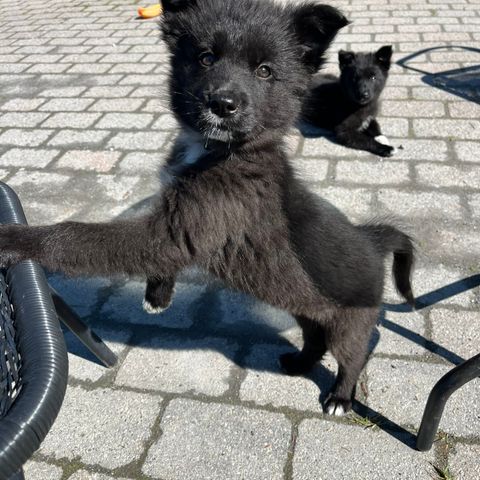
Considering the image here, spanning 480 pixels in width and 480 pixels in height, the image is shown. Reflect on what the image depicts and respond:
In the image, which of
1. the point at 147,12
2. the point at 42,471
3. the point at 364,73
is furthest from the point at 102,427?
the point at 147,12

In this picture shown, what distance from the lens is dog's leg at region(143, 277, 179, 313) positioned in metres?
2.85

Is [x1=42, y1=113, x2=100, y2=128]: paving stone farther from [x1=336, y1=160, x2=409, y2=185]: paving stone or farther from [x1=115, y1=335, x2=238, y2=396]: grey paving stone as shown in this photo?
[x1=115, y1=335, x2=238, y2=396]: grey paving stone

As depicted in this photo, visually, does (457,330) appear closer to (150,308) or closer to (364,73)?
(150,308)

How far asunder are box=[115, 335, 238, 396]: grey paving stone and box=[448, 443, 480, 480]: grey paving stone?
1.14m

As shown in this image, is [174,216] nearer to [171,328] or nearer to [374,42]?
[171,328]

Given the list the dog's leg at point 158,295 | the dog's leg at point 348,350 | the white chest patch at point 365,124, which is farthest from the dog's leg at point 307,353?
the white chest patch at point 365,124

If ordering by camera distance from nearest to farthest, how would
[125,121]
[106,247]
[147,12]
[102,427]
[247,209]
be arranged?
[106,247]
[247,209]
[102,427]
[125,121]
[147,12]

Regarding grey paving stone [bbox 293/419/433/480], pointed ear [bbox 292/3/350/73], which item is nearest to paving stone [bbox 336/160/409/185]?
pointed ear [bbox 292/3/350/73]

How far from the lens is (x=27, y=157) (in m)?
4.81

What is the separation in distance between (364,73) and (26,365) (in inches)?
176

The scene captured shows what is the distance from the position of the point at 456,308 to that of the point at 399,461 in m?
1.12

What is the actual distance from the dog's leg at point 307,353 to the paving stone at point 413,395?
312 mm

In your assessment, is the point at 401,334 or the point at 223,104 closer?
the point at 223,104

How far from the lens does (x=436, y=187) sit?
404 centimetres
